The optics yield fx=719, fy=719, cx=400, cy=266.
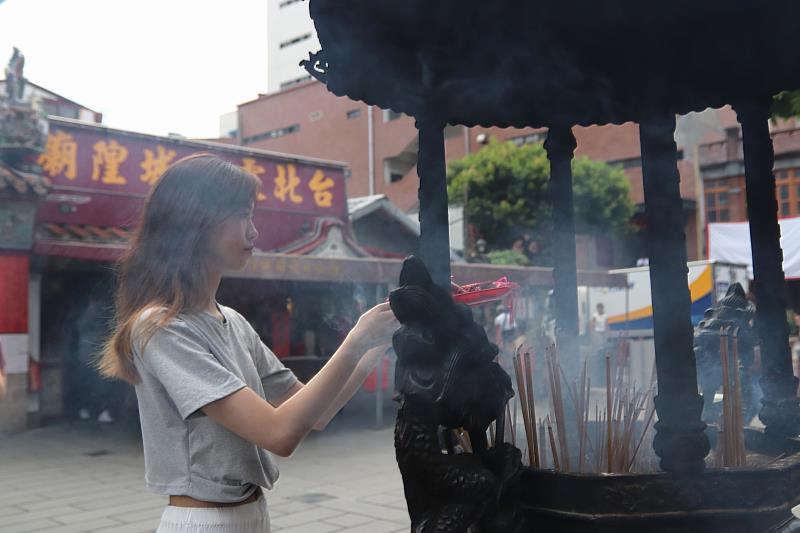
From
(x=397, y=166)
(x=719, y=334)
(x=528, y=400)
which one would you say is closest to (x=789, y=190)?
(x=397, y=166)

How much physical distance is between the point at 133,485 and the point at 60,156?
5089 millimetres

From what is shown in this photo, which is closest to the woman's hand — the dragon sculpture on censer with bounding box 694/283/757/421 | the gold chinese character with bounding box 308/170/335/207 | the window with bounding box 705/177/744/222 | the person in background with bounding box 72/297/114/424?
the dragon sculpture on censer with bounding box 694/283/757/421

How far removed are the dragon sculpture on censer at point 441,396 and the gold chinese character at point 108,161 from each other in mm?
9163

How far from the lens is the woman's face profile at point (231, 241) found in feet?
5.38

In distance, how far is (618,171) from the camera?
23766mm

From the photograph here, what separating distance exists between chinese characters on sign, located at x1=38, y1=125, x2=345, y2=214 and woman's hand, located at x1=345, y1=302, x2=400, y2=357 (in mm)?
7730

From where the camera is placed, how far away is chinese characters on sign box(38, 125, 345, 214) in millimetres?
9359

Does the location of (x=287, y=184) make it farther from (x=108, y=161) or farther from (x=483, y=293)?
(x=483, y=293)

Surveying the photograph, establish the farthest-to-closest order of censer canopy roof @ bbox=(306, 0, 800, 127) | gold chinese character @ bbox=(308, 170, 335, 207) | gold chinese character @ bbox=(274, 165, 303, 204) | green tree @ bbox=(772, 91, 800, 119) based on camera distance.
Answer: gold chinese character @ bbox=(308, 170, 335, 207) → gold chinese character @ bbox=(274, 165, 303, 204) → green tree @ bbox=(772, 91, 800, 119) → censer canopy roof @ bbox=(306, 0, 800, 127)

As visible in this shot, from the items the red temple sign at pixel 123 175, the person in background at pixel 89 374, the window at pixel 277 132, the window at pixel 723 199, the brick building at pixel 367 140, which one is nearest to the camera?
the red temple sign at pixel 123 175

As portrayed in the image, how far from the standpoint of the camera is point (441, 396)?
150 centimetres

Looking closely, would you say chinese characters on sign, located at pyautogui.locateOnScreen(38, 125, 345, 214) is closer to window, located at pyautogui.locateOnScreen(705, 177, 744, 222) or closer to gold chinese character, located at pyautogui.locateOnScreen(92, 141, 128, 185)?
gold chinese character, located at pyautogui.locateOnScreen(92, 141, 128, 185)

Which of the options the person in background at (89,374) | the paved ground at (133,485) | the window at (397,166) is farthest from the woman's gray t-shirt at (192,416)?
the window at (397,166)

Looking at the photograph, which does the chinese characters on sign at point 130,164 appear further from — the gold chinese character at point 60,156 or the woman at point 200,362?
the woman at point 200,362
